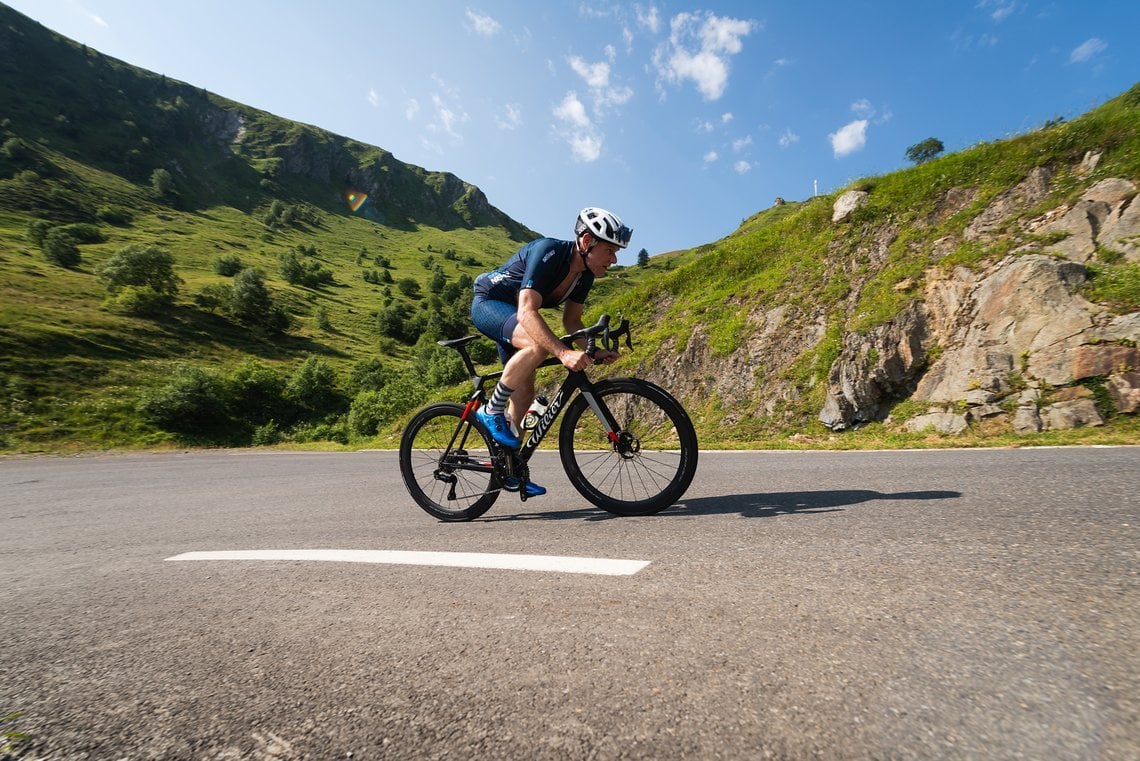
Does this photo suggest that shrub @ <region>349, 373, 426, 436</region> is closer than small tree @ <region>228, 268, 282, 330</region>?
Yes

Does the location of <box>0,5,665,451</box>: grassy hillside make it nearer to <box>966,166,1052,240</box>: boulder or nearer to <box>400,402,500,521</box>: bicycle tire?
<box>400,402,500,521</box>: bicycle tire

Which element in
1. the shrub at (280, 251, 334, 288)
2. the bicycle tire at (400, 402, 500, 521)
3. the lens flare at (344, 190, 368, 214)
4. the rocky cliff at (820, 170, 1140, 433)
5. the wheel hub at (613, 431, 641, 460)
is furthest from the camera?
the lens flare at (344, 190, 368, 214)

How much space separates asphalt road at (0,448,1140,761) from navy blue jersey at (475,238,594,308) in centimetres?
175

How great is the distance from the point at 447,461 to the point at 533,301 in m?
1.56

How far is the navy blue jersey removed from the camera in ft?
11.4

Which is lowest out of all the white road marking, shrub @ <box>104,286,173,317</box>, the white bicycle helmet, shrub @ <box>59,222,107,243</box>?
the white road marking

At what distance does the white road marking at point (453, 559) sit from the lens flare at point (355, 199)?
19646cm

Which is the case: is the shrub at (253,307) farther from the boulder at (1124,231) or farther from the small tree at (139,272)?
the boulder at (1124,231)

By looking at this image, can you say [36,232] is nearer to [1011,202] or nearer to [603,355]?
[603,355]

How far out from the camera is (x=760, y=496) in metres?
3.72

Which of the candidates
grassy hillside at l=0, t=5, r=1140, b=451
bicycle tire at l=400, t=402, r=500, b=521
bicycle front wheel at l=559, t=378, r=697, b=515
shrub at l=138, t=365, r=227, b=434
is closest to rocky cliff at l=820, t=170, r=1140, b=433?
grassy hillside at l=0, t=5, r=1140, b=451

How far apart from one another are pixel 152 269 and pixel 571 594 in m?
79.4

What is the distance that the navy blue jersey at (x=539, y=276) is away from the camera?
3465 mm

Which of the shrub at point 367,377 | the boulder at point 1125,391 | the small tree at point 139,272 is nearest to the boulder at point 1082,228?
the boulder at point 1125,391
